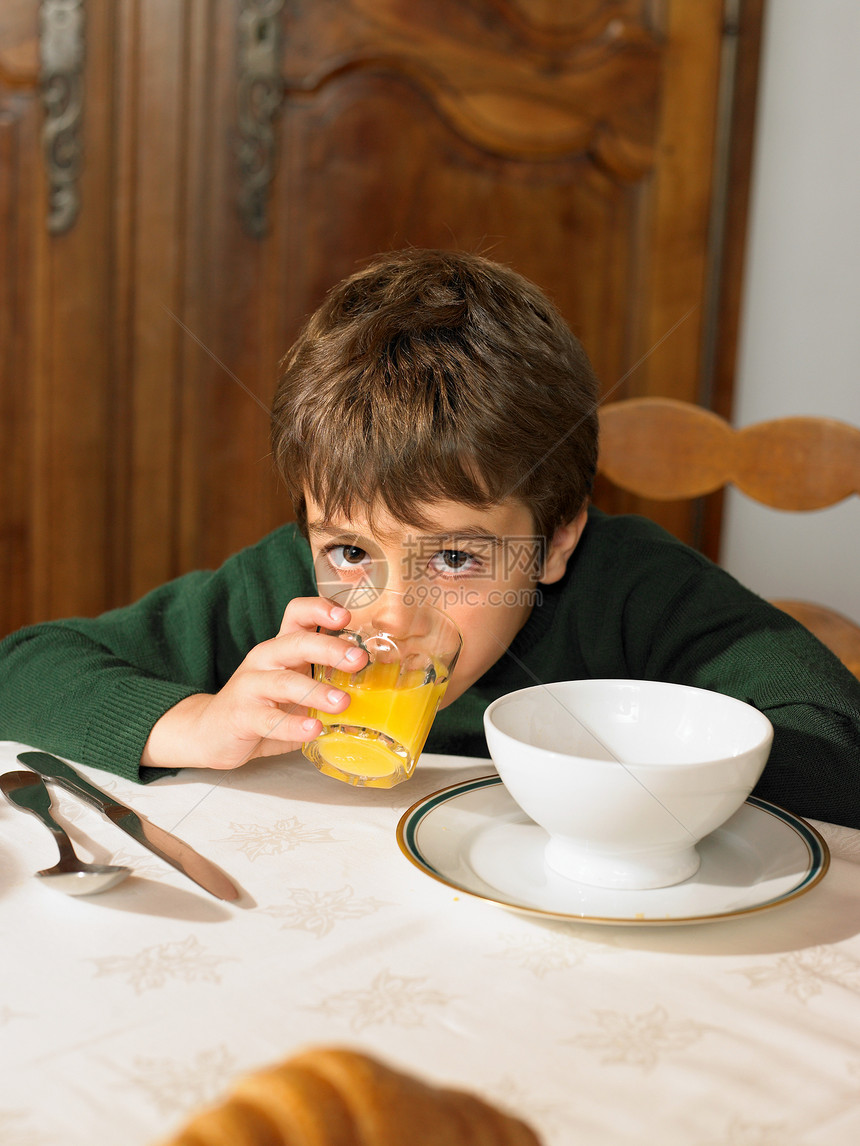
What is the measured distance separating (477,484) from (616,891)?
1.17 feet


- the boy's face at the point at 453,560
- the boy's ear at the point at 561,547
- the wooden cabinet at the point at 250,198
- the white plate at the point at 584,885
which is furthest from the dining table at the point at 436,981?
the wooden cabinet at the point at 250,198

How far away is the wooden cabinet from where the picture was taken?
165 centimetres

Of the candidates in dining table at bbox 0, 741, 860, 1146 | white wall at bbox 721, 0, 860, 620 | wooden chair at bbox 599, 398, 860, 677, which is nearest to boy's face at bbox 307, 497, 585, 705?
dining table at bbox 0, 741, 860, 1146

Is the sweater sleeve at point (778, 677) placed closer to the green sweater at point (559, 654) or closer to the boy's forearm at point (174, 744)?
the green sweater at point (559, 654)

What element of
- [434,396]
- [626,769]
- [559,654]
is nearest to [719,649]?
[559,654]

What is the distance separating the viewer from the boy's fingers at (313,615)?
634mm

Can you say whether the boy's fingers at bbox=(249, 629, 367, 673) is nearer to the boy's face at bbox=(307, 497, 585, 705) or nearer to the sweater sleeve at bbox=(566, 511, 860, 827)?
the boy's face at bbox=(307, 497, 585, 705)

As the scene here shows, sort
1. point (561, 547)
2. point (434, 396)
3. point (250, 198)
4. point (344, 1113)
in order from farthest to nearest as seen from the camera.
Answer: point (250, 198), point (561, 547), point (434, 396), point (344, 1113)

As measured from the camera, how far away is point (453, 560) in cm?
78

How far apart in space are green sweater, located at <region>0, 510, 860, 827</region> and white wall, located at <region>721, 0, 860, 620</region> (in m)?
0.98

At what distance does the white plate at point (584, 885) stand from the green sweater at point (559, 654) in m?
0.17

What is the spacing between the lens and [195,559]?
1.82 m

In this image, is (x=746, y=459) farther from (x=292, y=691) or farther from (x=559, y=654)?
(x=292, y=691)

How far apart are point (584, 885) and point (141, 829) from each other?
0.23 metres
